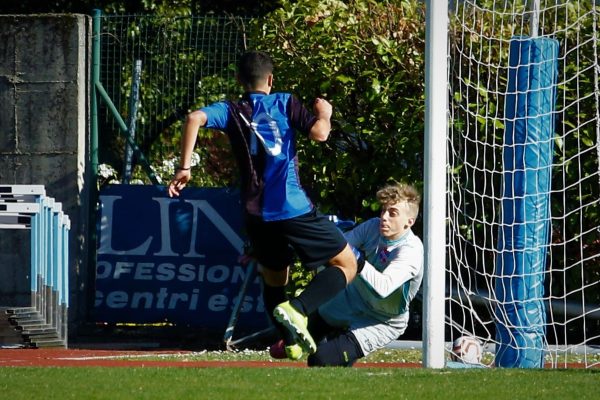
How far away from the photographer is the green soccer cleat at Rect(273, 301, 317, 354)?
7.45m

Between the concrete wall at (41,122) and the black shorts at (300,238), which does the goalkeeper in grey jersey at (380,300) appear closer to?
the black shorts at (300,238)

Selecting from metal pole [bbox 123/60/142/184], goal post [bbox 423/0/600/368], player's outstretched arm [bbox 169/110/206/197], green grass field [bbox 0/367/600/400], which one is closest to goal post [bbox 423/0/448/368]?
goal post [bbox 423/0/600/368]

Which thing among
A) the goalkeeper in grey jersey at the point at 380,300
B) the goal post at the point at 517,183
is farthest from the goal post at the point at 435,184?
the goalkeeper in grey jersey at the point at 380,300

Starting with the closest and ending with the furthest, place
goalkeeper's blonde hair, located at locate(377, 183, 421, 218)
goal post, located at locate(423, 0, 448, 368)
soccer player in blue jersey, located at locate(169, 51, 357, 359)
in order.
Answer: soccer player in blue jersey, located at locate(169, 51, 357, 359) < goal post, located at locate(423, 0, 448, 368) < goalkeeper's blonde hair, located at locate(377, 183, 421, 218)

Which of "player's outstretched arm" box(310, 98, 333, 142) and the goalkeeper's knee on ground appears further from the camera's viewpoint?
the goalkeeper's knee on ground

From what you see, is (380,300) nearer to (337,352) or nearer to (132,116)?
(337,352)

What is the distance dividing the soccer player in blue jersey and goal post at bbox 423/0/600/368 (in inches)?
25.3

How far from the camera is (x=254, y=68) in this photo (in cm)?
800

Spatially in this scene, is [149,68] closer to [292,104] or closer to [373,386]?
[292,104]

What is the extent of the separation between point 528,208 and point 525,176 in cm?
22

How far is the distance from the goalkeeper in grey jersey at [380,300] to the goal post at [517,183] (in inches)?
5.7

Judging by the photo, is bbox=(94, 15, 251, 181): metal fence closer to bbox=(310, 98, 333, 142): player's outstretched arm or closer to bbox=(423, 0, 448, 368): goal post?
bbox=(423, 0, 448, 368): goal post

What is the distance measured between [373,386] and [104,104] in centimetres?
661

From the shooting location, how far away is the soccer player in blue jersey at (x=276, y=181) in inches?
305
